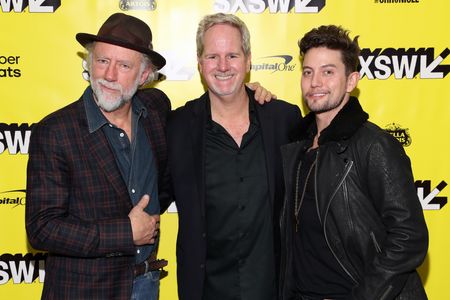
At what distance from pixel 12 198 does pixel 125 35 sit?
4.70 feet

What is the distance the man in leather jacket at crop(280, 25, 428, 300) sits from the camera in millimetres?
1727

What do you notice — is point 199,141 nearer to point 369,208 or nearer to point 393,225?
point 369,208

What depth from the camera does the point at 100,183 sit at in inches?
78.5

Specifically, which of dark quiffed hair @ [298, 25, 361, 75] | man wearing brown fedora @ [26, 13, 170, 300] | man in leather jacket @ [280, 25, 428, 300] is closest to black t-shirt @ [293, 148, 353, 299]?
man in leather jacket @ [280, 25, 428, 300]

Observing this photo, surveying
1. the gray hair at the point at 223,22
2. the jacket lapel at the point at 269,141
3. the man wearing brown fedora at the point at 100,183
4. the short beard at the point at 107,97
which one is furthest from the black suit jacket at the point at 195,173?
the short beard at the point at 107,97

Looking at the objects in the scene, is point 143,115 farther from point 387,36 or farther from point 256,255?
point 387,36

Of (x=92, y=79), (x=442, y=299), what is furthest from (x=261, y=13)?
(x=442, y=299)

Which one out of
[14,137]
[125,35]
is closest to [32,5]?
[14,137]

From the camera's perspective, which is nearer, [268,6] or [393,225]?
[393,225]

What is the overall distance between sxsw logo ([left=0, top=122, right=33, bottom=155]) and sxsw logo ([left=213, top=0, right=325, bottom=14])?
1.34 m

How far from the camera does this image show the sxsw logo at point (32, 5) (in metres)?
2.88

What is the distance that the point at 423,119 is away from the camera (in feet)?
9.93

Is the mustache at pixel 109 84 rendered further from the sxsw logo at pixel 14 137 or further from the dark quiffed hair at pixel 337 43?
the sxsw logo at pixel 14 137

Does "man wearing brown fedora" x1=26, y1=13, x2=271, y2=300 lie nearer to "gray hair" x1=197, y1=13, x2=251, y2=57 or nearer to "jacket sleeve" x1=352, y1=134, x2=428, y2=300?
"gray hair" x1=197, y1=13, x2=251, y2=57
